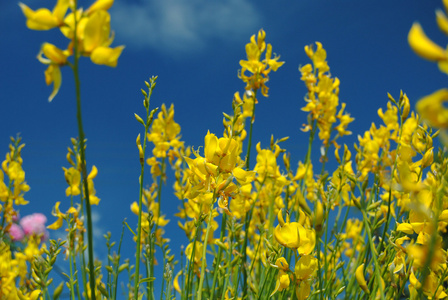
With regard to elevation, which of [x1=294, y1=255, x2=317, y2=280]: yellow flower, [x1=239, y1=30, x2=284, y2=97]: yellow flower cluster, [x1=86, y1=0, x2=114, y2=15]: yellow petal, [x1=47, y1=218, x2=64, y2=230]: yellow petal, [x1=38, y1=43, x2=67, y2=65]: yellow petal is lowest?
[x1=294, y1=255, x2=317, y2=280]: yellow flower

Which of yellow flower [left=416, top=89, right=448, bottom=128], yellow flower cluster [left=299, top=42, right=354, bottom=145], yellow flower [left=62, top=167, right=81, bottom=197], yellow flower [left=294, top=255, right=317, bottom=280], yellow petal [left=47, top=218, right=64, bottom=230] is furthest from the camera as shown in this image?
yellow flower cluster [left=299, top=42, right=354, bottom=145]

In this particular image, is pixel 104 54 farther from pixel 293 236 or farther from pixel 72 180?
pixel 72 180

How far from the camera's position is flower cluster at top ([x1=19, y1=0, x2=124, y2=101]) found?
789 millimetres

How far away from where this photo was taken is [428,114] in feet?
1.77

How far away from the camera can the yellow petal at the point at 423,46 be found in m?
0.55

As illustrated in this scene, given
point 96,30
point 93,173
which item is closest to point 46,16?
point 96,30

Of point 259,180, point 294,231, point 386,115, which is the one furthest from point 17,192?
point 386,115

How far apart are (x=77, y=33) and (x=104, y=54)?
74 millimetres

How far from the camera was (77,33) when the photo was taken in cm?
80

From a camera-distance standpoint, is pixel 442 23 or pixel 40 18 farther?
pixel 40 18

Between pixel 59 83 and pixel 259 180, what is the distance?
170 cm

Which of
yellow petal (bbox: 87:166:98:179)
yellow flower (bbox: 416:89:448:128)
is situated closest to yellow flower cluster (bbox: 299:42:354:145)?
yellow petal (bbox: 87:166:98:179)

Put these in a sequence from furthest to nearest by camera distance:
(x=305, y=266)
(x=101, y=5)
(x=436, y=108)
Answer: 1. (x=305, y=266)
2. (x=101, y=5)
3. (x=436, y=108)

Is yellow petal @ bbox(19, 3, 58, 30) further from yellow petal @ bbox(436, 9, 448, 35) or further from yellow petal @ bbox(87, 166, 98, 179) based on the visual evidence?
yellow petal @ bbox(87, 166, 98, 179)
